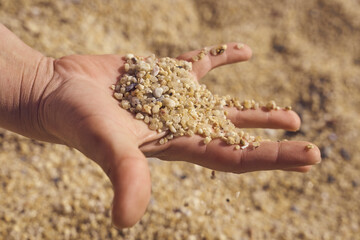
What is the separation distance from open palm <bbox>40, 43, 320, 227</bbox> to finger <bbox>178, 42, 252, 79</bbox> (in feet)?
0.99

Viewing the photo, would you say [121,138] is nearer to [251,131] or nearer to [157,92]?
[157,92]

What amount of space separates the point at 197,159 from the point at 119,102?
0.41 metres

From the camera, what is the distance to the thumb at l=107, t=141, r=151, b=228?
3.11 feet

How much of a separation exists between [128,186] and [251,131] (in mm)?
1731

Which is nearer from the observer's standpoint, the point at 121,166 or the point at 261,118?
the point at 121,166

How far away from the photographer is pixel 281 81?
2889 mm

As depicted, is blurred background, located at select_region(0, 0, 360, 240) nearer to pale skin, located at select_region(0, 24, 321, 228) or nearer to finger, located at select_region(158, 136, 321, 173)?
pale skin, located at select_region(0, 24, 321, 228)

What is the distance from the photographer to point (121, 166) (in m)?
0.98

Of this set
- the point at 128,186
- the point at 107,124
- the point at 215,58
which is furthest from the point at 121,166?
the point at 215,58

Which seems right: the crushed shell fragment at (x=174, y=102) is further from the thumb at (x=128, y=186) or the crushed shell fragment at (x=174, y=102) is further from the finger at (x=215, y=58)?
the thumb at (x=128, y=186)

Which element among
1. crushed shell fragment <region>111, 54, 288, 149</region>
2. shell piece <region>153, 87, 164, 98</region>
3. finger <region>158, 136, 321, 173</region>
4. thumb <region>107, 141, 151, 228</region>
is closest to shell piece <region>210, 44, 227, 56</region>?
crushed shell fragment <region>111, 54, 288, 149</region>

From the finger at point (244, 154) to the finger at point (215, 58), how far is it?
0.56 metres

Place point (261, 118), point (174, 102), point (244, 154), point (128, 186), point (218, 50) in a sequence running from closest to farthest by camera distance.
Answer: point (128, 186) → point (244, 154) → point (174, 102) → point (261, 118) → point (218, 50)

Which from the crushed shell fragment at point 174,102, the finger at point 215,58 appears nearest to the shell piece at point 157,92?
the crushed shell fragment at point 174,102
